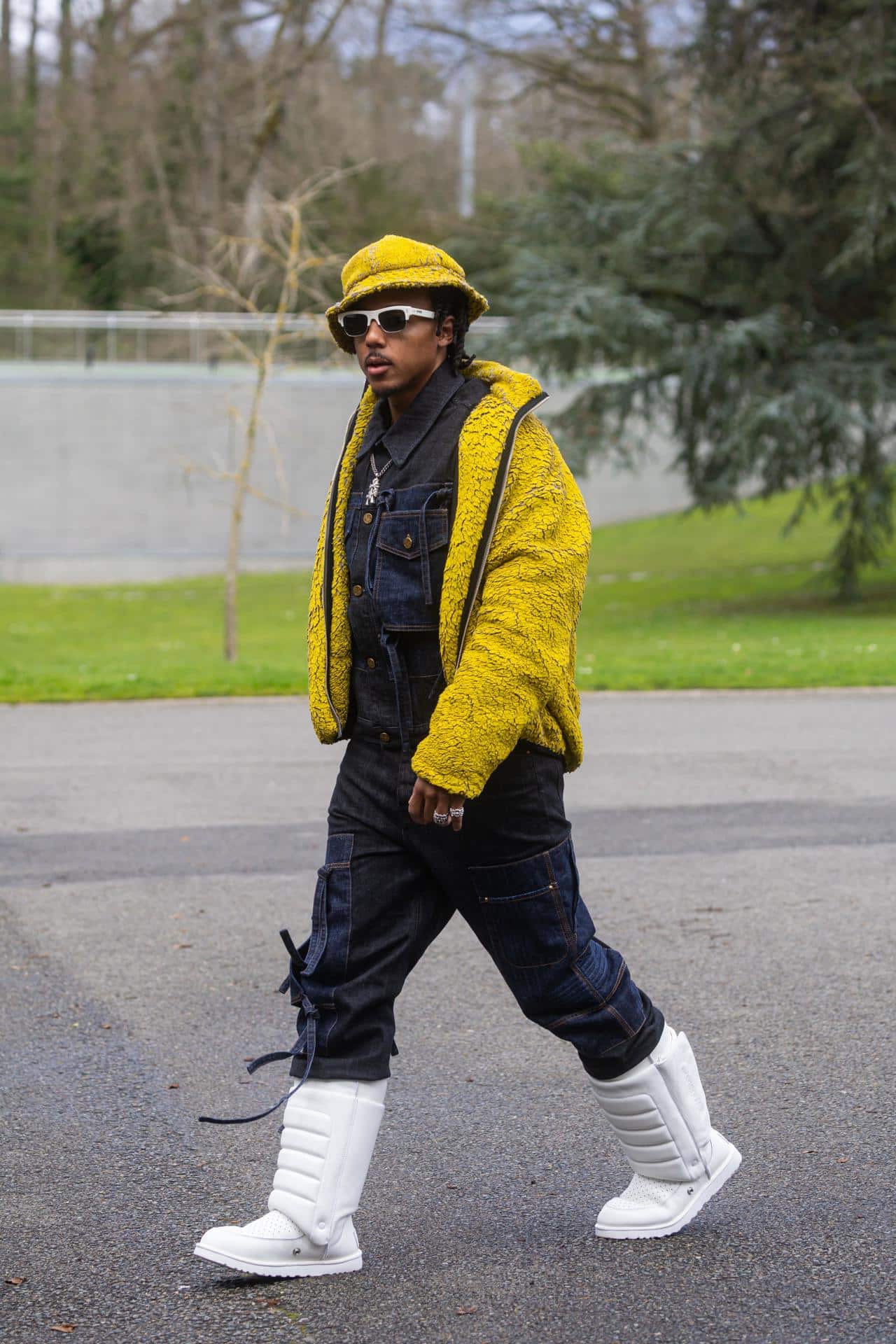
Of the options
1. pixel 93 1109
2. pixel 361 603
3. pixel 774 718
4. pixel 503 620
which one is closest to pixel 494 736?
pixel 503 620

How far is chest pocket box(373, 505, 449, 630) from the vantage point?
10.3 feet

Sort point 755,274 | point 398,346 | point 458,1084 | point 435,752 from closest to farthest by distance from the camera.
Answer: point 435,752, point 398,346, point 458,1084, point 755,274

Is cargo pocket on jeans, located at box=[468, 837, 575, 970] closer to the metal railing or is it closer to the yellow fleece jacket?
the yellow fleece jacket

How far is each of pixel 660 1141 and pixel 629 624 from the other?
19.3 meters

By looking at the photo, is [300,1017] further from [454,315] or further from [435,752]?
[454,315]

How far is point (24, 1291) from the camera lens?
3102 mm

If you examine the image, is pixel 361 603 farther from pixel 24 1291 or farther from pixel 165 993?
pixel 165 993

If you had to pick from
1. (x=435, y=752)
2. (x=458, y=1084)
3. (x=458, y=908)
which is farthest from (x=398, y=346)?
(x=458, y=1084)

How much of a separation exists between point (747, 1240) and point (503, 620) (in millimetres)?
1335

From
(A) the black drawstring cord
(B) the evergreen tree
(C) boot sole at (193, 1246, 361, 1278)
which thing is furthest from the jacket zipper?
(B) the evergreen tree

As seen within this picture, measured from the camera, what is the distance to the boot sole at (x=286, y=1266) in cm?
312

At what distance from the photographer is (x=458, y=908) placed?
3.28 m

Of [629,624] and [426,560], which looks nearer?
[426,560]

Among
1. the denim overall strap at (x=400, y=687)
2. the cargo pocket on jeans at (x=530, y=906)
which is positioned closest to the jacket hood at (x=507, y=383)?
the denim overall strap at (x=400, y=687)
